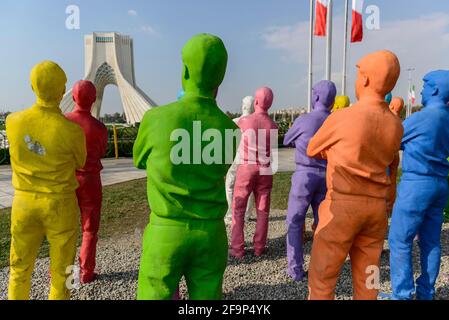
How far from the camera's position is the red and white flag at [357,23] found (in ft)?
34.2

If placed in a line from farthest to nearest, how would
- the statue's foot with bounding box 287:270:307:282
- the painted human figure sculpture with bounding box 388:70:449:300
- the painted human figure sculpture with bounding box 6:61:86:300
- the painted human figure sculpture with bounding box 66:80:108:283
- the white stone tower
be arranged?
the white stone tower, the statue's foot with bounding box 287:270:307:282, the painted human figure sculpture with bounding box 66:80:108:283, the painted human figure sculpture with bounding box 388:70:449:300, the painted human figure sculpture with bounding box 6:61:86:300

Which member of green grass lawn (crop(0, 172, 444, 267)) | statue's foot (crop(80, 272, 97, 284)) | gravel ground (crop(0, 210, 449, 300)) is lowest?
green grass lawn (crop(0, 172, 444, 267))

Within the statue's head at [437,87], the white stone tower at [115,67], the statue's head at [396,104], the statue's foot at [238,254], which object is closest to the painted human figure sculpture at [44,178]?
the statue's foot at [238,254]

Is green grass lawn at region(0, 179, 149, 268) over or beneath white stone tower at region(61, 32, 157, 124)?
beneath

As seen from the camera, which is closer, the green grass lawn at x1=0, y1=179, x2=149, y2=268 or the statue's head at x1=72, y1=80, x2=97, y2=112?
Answer: the statue's head at x1=72, y1=80, x2=97, y2=112

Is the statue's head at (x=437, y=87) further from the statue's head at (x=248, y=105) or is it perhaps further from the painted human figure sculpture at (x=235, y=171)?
the statue's head at (x=248, y=105)

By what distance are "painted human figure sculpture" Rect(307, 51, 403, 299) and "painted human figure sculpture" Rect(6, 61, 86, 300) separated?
71.7 inches

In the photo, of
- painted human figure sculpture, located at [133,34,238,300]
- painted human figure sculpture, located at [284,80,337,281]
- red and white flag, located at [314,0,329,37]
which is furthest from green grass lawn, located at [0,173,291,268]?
red and white flag, located at [314,0,329,37]

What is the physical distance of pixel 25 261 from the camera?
8.48ft

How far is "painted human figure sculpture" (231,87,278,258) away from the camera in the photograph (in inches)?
163

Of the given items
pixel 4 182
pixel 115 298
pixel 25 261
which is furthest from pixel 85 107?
pixel 4 182

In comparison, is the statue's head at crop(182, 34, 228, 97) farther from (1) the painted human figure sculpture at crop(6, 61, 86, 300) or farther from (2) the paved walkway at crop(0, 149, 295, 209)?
(2) the paved walkway at crop(0, 149, 295, 209)
